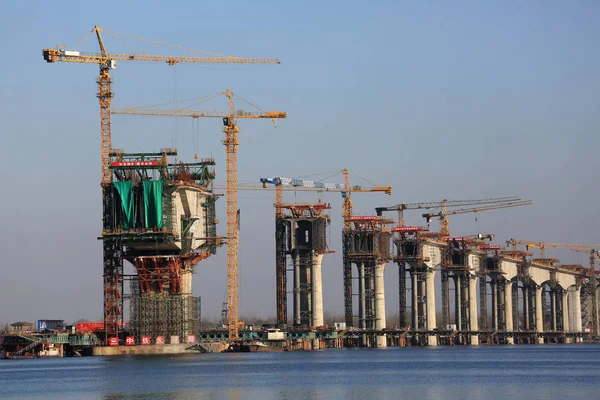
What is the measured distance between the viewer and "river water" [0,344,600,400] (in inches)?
4336

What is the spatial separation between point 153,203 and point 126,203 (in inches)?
168

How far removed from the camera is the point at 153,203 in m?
188

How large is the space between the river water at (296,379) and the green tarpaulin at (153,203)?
804 inches

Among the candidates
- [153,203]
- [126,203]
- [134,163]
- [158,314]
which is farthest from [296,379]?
[134,163]

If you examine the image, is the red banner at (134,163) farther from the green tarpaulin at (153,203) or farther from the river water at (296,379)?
the river water at (296,379)

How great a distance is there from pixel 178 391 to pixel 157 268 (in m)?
79.2

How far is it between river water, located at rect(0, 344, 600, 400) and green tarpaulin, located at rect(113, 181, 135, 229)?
20.5m

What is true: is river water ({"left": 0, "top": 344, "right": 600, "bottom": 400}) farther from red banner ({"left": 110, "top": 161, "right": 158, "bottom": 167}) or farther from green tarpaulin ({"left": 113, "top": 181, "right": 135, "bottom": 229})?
red banner ({"left": 110, "top": 161, "right": 158, "bottom": 167})

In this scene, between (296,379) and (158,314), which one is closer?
(296,379)

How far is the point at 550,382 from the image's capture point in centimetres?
12256

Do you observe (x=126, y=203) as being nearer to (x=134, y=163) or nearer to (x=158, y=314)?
(x=134, y=163)

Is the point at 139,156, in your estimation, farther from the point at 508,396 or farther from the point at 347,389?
the point at 508,396

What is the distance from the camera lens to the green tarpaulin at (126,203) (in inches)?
7416

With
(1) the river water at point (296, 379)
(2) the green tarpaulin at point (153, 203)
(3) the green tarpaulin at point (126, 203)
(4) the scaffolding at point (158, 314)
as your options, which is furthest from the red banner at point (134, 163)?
(1) the river water at point (296, 379)
